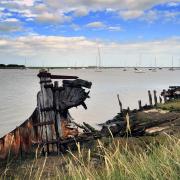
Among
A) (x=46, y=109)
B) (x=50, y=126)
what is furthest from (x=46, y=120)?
(x=46, y=109)

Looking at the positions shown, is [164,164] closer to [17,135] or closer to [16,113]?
[17,135]

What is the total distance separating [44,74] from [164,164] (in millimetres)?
11556

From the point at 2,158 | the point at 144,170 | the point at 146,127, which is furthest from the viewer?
the point at 146,127

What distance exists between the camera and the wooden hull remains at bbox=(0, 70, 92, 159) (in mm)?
16750

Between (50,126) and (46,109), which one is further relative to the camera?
(50,126)

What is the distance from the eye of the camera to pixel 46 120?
55.8 ft

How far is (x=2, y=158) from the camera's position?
16.6 metres

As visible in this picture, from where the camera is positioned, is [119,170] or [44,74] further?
[44,74]

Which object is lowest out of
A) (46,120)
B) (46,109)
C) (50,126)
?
(50,126)

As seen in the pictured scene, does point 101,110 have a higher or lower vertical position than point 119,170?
lower

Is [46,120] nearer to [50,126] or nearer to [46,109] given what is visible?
[50,126]

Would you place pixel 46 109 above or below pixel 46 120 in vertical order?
above

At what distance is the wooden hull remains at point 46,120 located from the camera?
16.8m

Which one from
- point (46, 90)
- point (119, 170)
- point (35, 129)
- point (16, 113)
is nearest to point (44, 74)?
point (46, 90)
